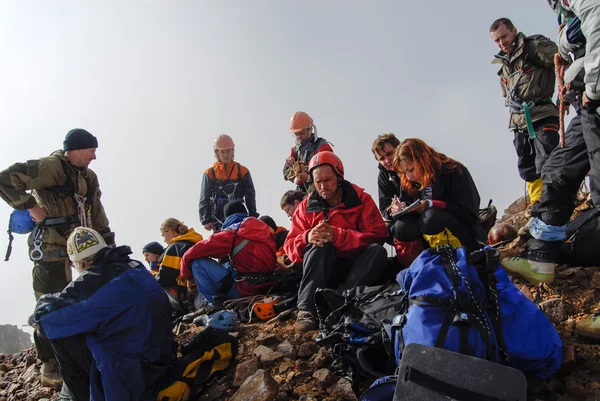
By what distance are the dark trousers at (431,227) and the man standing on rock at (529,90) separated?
182 cm

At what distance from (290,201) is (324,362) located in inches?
156

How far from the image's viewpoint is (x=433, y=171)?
4613mm

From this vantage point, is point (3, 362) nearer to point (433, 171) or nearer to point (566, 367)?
point (433, 171)

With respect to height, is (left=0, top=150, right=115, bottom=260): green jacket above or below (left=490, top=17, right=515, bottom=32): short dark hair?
below

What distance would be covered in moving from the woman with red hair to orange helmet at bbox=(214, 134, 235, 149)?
491cm

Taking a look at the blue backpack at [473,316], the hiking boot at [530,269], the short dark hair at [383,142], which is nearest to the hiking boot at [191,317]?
the short dark hair at [383,142]

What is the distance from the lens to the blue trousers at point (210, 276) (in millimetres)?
5648

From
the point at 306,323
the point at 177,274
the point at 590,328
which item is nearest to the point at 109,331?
the point at 306,323

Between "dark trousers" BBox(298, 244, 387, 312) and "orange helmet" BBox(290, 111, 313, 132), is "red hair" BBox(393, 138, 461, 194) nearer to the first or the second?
"dark trousers" BBox(298, 244, 387, 312)

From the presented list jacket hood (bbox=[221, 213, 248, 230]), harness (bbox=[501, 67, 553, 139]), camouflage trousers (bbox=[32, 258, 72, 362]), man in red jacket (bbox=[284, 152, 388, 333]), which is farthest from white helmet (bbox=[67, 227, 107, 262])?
harness (bbox=[501, 67, 553, 139])

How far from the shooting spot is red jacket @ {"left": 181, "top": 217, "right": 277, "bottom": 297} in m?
5.61

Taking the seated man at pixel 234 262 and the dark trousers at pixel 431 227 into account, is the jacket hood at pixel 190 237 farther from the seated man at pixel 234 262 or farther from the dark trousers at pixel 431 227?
the dark trousers at pixel 431 227

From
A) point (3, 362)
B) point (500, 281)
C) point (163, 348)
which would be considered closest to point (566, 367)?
point (500, 281)

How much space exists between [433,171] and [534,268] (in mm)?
→ 1362
